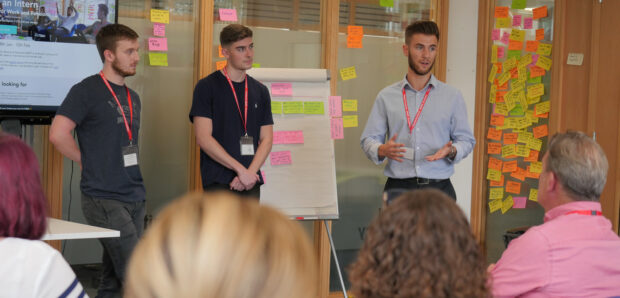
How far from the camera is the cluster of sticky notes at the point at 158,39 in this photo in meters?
4.57

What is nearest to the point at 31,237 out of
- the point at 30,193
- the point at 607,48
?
the point at 30,193

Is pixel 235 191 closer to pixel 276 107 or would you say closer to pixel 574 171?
pixel 276 107

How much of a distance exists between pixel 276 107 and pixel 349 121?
0.85 m

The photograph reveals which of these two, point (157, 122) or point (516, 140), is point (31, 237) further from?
point (516, 140)

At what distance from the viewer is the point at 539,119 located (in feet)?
17.6

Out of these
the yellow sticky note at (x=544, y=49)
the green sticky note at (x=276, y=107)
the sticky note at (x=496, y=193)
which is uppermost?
the yellow sticky note at (x=544, y=49)

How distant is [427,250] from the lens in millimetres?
1221

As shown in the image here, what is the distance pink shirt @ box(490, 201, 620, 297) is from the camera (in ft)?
6.39

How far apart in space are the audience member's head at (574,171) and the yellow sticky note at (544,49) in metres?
3.29

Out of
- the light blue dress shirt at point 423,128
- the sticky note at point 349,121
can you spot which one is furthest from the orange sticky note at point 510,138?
the light blue dress shirt at point 423,128

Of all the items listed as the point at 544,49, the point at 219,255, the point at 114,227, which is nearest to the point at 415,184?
the point at 114,227

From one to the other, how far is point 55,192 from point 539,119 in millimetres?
3629

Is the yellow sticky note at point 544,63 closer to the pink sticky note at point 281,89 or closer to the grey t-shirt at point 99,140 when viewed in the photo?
the pink sticky note at point 281,89

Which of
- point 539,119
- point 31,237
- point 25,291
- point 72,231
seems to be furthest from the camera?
point 539,119
